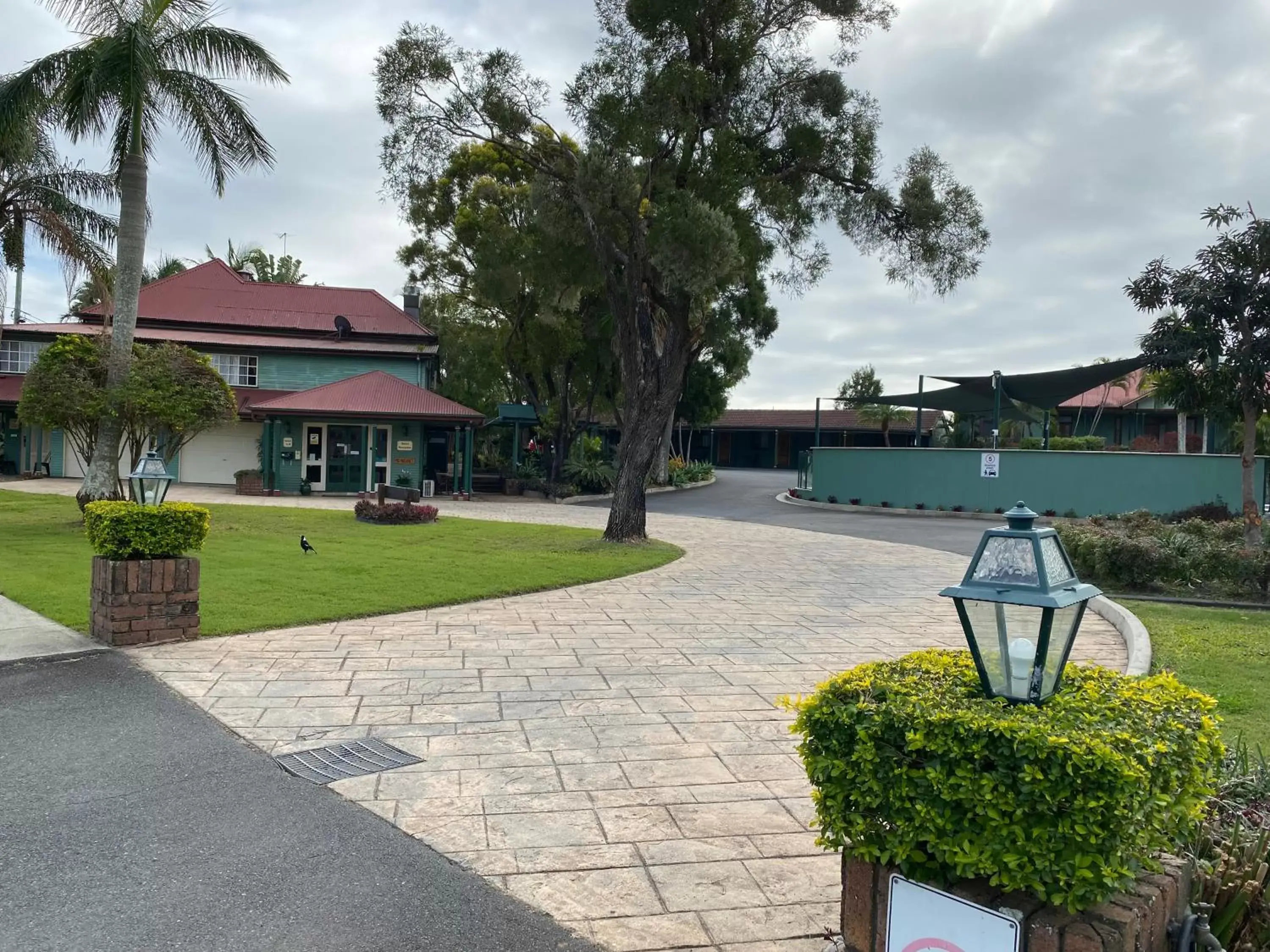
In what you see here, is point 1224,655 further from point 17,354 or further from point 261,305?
point 17,354

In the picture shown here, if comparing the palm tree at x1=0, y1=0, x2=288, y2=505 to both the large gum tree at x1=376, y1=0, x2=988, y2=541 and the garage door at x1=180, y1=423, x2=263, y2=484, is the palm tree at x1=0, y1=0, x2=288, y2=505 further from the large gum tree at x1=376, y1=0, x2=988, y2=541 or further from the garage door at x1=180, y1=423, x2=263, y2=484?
the garage door at x1=180, y1=423, x2=263, y2=484

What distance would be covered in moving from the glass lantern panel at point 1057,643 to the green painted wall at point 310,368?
1160 inches

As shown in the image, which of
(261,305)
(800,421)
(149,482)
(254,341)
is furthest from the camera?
(800,421)

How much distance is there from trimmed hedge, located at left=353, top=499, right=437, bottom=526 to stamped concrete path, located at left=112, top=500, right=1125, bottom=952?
28.1 feet

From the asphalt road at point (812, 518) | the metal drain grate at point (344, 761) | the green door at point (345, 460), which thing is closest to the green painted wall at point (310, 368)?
the green door at point (345, 460)

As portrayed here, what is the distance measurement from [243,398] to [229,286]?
562cm

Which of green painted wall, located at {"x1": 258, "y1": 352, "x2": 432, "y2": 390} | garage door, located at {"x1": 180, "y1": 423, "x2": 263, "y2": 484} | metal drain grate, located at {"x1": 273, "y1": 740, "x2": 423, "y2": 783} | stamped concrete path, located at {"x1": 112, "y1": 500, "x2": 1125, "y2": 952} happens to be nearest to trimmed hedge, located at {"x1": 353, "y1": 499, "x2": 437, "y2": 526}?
stamped concrete path, located at {"x1": 112, "y1": 500, "x2": 1125, "y2": 952}

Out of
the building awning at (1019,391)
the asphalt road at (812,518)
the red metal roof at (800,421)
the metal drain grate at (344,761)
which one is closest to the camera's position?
the metal drain grate at (344,761)

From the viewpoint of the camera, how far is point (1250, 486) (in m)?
13.8

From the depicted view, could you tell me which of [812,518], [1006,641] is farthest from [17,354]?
[1006,641]

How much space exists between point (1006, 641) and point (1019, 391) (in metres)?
26.4

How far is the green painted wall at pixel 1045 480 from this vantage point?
955 inches

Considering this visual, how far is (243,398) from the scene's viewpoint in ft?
97.4

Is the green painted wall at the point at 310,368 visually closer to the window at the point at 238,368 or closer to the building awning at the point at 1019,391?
the window at the point at 238,368
